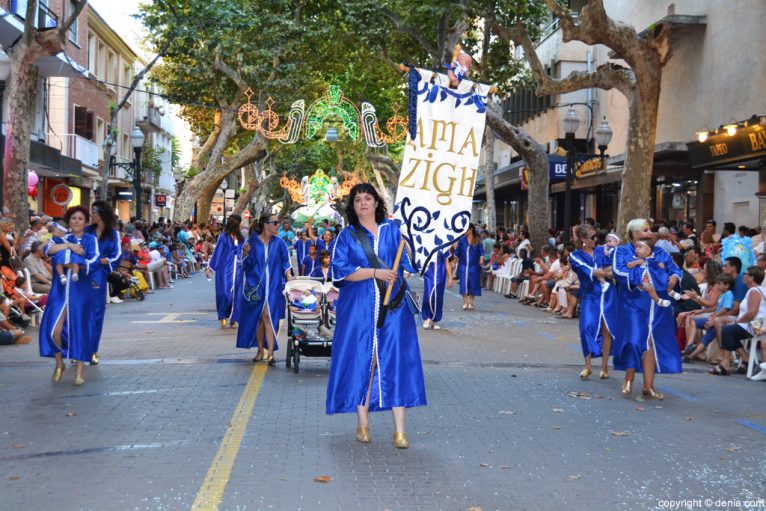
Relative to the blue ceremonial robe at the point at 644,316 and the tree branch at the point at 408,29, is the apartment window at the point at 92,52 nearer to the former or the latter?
the tree branch at the point at 408,29

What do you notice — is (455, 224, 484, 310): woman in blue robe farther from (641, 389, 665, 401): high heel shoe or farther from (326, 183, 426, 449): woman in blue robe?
(326, 183, 426, 449): woman in blue robe

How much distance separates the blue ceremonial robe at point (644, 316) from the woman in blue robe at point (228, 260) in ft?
22.9

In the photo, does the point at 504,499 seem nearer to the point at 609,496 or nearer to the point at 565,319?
the point at 609,496

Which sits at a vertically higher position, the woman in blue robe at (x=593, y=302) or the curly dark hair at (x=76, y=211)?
the curly dark hair at (x=76, y=211)

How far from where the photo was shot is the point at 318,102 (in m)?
30.0

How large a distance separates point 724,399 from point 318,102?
21.1 metres

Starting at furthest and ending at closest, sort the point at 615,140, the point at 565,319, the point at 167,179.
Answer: the point at 167,179
the point at 615,140
the point at 565,319

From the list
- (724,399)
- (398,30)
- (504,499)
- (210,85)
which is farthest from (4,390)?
(210,85)

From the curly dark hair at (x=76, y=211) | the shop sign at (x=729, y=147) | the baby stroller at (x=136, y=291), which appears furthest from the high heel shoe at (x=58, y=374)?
the shop sign at (x=729, y=147)

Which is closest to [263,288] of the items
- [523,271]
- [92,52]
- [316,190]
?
[523,271]

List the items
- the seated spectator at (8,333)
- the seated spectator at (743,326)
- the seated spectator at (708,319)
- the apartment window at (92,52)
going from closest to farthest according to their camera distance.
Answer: the seated spectator at (743,326)
the seated spectator at (708,319)
the seated spectator at (8,333)
the apartment window at (92,52)

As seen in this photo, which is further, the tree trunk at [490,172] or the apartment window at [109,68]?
the apartment window at [109,68]

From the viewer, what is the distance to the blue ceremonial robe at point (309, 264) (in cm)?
1945

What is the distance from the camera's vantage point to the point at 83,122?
3900 centimetres
